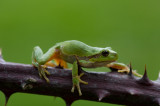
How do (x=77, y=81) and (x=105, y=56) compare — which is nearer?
(x=77, y=81)

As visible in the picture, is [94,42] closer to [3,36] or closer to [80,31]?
[80,31]

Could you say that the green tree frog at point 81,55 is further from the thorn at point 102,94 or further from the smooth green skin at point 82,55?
the thorn at point 102,94

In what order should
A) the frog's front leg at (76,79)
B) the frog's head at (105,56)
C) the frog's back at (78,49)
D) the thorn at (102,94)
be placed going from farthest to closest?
the frog's back at (78,49) < the frog's head at (105,56) < the frog's front leg at (76,79) < the thorn at (102,94)

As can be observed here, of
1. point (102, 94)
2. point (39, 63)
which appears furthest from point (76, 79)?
point (39, 63)

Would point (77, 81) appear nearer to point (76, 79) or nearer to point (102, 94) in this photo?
point (76, 79)

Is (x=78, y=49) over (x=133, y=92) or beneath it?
over

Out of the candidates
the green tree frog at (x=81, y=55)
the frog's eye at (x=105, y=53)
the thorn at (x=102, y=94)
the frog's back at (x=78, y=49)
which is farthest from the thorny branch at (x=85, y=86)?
the frog's back at (x=78, y=49)

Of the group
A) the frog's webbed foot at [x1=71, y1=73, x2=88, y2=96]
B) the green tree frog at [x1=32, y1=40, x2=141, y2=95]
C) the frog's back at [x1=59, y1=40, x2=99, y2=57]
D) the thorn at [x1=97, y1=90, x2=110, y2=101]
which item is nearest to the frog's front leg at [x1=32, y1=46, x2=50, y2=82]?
the green tree frog at [x1=32, y1=40, x2=141, y2=95]

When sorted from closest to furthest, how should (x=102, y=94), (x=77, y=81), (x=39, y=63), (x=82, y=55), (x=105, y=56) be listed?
1. (x=102, y=94)
2. (x=77, y=81)
3. (x=39, y=63)
4. (x=105, y=56)
5. (x=82, y=55)
